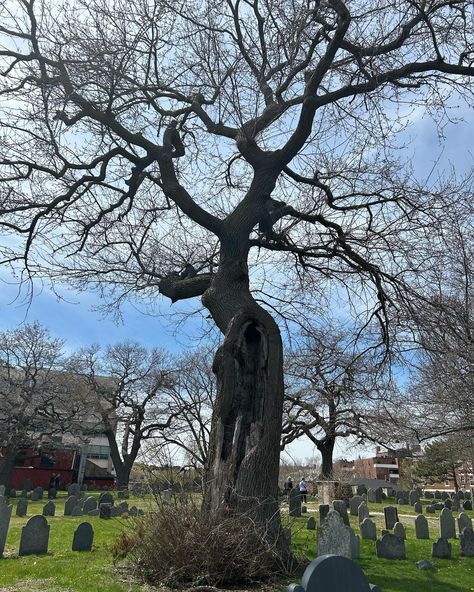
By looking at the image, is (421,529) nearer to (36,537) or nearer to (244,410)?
(244,410)

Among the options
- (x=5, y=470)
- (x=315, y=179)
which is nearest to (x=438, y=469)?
(x=5, y=470)

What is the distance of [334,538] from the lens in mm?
7719

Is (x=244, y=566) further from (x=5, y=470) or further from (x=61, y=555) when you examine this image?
(x=5, y=470)

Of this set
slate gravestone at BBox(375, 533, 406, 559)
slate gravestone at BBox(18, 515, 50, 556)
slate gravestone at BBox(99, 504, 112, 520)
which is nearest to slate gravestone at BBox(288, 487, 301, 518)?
slate gravestone at BBox(375, 533, 406, 559)

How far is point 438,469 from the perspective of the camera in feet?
192

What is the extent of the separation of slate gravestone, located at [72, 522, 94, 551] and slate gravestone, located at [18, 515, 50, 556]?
57 cm

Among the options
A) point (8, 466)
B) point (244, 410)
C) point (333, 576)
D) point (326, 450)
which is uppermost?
point (326, 450)

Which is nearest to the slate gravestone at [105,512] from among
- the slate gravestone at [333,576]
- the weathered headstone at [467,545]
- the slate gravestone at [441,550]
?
the slate gravestone at [441,550]

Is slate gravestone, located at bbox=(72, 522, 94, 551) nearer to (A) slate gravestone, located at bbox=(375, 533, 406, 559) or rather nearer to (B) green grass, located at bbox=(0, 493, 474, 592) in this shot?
(B) green grass, located at bbox=(0, 493, 474, 592)

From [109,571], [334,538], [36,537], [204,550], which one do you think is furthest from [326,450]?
[204,550]

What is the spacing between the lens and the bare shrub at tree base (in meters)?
5.50

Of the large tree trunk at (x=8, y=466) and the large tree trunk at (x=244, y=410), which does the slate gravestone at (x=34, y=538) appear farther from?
the large tree trunk at (x=8, y=466)

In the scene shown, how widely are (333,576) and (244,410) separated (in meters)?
4.23

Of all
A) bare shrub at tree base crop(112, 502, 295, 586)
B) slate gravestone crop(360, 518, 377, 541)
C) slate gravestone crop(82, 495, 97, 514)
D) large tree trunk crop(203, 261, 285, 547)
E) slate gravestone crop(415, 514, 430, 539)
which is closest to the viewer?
bare shrub at tree base crop(112, 502, 295, 586)
